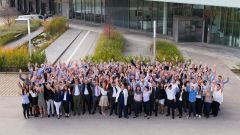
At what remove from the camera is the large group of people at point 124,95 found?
1411cm

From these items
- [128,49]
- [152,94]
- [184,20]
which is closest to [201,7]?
[184,20]

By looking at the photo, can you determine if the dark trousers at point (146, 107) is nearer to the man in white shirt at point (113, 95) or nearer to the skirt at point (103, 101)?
the man in white shirt at point (113, 95)

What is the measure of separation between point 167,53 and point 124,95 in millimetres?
8717

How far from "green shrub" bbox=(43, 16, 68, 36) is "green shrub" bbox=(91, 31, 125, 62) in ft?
24.8

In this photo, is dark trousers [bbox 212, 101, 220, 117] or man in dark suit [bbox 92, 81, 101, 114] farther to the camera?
man in dark suit [bbox 92, 81, 101, 114]

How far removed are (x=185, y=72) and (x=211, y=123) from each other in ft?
8.21

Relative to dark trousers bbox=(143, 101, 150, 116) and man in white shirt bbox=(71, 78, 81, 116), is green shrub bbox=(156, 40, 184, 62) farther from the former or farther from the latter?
man in white shirt bbox=(71, 78, 81, 116)

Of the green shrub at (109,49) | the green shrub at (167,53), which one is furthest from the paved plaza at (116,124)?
the green shrub at (109,49)

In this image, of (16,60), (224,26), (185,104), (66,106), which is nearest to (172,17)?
(224,26)

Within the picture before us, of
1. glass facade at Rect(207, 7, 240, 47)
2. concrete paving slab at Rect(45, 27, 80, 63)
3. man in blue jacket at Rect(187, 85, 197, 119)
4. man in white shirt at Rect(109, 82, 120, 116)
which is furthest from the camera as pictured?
glass facade at Rect(207, 7, 240, 47)

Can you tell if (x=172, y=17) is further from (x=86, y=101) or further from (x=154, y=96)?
(x=86, y=101)

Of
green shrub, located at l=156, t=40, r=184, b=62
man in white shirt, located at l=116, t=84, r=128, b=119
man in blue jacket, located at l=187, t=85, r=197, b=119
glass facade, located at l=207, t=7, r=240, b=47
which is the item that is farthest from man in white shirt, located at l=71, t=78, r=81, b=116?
glass facade, located at l=207, t=7, r=240, b=47

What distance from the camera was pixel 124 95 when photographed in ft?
46.3

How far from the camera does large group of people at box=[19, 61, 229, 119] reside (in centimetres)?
1411
